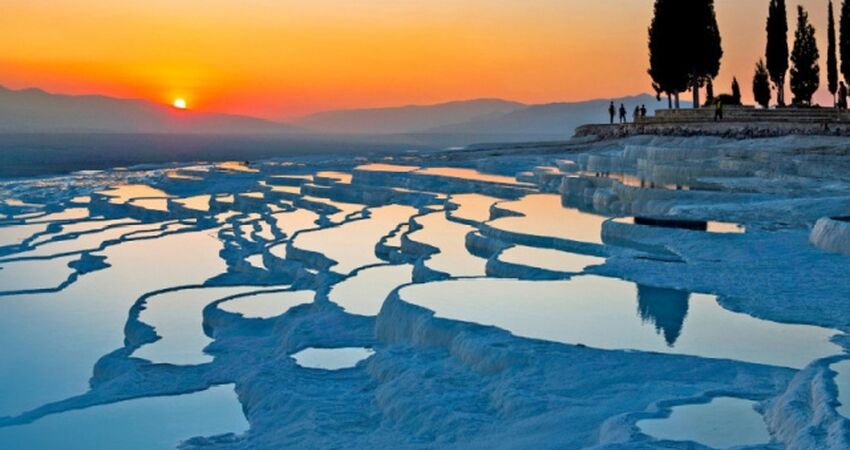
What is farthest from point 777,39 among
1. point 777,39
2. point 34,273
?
point 34,273

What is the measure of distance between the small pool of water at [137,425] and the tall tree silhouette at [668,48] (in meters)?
38.6

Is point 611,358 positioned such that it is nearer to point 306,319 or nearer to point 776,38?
point 306,319

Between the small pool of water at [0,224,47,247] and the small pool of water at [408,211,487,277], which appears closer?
the small pool of water at [408,211,487,277]

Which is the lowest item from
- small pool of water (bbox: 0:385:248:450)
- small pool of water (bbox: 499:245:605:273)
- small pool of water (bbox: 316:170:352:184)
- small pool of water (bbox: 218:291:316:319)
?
small pool of water (bbox: 0:385:248:450)

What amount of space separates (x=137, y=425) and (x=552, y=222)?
34.6 ft

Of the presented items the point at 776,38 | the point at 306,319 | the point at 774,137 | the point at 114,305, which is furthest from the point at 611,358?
the point at 776,38

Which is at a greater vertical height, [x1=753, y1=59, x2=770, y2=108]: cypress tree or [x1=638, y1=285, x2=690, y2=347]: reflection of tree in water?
[x1=753, y1=59, x2=770, y2=108]: cypress tree

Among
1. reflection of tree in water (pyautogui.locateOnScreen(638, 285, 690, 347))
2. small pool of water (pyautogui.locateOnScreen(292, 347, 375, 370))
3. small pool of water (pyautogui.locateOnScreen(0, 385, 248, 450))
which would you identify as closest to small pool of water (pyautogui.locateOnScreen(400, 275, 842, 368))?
reflection of tree in water (pyautogui.locateOnScreen(638, 285, 690, 347))

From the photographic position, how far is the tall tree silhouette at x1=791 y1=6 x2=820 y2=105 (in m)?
45.7

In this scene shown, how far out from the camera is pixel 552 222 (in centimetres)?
1845

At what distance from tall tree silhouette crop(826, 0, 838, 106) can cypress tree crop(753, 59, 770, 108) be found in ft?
26.9

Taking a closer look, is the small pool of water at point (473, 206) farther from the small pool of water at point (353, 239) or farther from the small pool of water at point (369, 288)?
the small pool of water at point (369, 288)

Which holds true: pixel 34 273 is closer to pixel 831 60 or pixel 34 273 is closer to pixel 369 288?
pixel 369 288

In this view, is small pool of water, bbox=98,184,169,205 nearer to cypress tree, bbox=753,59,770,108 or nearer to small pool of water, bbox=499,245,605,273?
small pool of water, bbox=499,245,605,273
